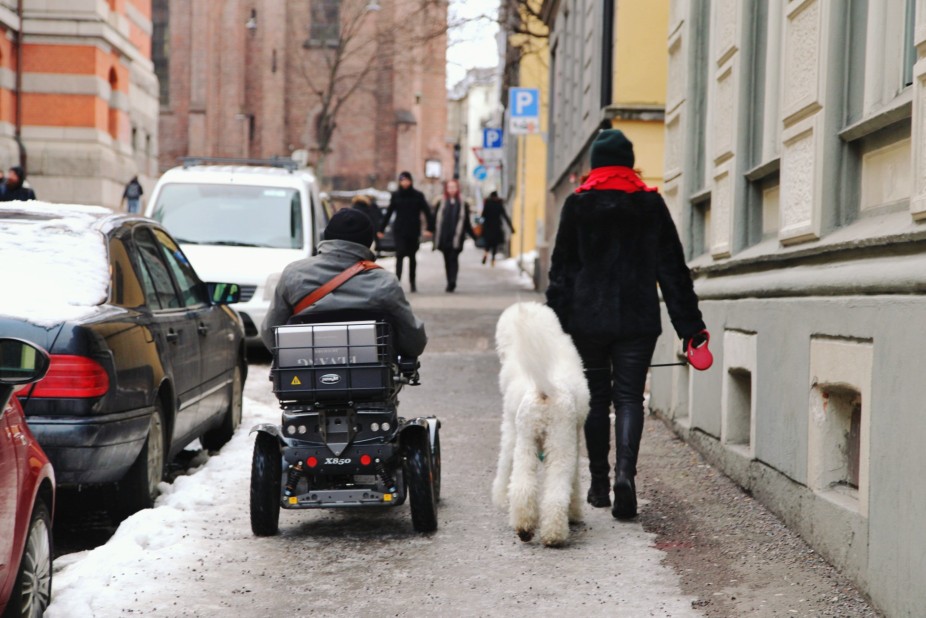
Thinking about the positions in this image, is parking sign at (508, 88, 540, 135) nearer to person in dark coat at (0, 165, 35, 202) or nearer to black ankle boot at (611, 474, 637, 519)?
person in dark coat at (0, 165, 35, 202)

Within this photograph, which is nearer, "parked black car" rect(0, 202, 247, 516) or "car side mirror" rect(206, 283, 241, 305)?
"parked black car" rect(0, 202, 247, 516)

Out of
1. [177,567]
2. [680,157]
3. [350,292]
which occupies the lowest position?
[177,567]

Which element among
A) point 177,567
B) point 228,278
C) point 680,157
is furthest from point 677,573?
point 228,278

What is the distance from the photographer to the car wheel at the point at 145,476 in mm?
6492

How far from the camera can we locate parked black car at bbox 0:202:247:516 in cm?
582

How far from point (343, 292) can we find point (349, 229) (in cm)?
35

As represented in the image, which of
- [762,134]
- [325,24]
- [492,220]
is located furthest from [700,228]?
[325,24]

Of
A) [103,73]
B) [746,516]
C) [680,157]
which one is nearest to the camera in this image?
[746,516]

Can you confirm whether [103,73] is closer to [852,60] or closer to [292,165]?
[292,165]

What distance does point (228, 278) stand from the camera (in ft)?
43.7

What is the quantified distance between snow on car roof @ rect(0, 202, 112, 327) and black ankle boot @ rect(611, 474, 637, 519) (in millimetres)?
2748

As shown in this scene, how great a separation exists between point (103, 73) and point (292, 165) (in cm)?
1962

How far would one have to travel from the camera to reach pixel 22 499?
4.20 meters

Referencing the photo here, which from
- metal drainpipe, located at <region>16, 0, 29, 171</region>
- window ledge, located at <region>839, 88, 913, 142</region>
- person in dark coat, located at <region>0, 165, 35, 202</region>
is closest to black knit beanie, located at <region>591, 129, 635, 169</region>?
window ledge, located at <region>839, 88, 913, 142</region>
